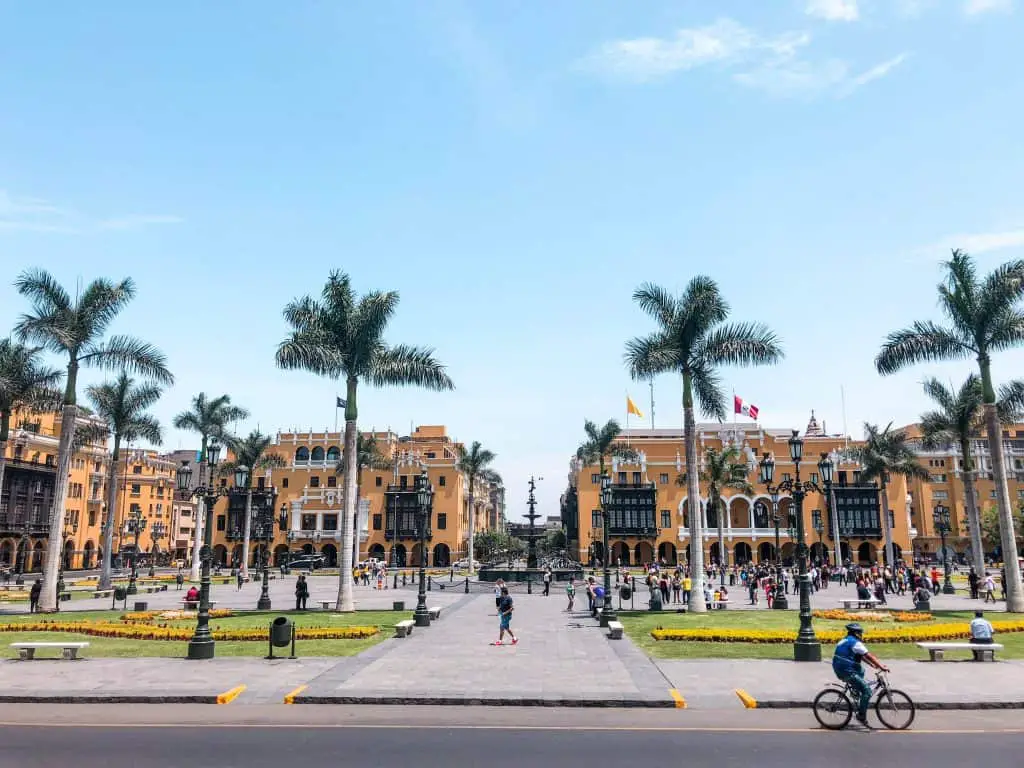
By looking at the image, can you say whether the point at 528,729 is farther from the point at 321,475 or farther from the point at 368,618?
the point at 321,475

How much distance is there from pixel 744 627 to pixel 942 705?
39.7ft

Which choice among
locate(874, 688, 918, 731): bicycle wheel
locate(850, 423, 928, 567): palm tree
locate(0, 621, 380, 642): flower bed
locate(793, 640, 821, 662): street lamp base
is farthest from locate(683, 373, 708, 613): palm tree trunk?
locate(850, 423, 928, 567): palm tree

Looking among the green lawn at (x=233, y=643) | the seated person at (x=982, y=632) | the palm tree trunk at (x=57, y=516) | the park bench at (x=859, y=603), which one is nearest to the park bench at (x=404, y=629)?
the green lawn at (x=233, y=643)

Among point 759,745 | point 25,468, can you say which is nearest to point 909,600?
point 759,745

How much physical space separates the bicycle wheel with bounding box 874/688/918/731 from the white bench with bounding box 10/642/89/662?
1623 centimetres

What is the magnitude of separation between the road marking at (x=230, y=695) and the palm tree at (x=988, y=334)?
2739 centimetres

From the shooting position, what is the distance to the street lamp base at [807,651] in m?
17.1

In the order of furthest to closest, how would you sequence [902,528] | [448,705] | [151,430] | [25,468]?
→ [902,528], [25,468], [151,430], [448,705]

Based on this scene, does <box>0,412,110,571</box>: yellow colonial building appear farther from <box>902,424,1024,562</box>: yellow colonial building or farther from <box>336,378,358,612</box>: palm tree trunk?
<box>902,424,1024,562</box>: yellow colonial building

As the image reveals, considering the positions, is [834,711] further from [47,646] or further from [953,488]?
Result: [953,488]

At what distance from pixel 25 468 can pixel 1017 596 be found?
3062 inches

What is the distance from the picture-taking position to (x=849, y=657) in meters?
11.0

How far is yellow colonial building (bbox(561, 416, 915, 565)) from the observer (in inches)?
3339

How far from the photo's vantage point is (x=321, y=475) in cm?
9388
